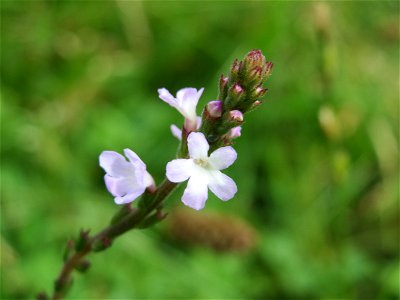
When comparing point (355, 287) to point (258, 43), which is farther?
point (258, 43)

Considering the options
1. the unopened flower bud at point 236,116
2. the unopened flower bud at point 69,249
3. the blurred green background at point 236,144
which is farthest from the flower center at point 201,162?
the blurred green background at point 236,144

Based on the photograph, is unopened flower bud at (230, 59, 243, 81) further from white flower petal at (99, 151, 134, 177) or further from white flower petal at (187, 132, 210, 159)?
white flower petal at (99, 151, 134, 177)

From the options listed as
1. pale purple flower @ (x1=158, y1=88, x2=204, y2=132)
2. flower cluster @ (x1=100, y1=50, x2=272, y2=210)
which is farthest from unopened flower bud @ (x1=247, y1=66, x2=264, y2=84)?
pale purple flower @ (x1=158, y1=88, x2=204, y2=132)

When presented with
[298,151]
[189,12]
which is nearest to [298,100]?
[298,151]

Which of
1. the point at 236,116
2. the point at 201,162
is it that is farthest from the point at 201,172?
the point at 236,116

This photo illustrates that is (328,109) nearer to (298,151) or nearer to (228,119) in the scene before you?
(298,151)

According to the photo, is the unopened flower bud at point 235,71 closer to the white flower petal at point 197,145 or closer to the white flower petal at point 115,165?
the white flower petal at point 197,145

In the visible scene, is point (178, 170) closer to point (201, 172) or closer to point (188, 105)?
point (201, 172)
